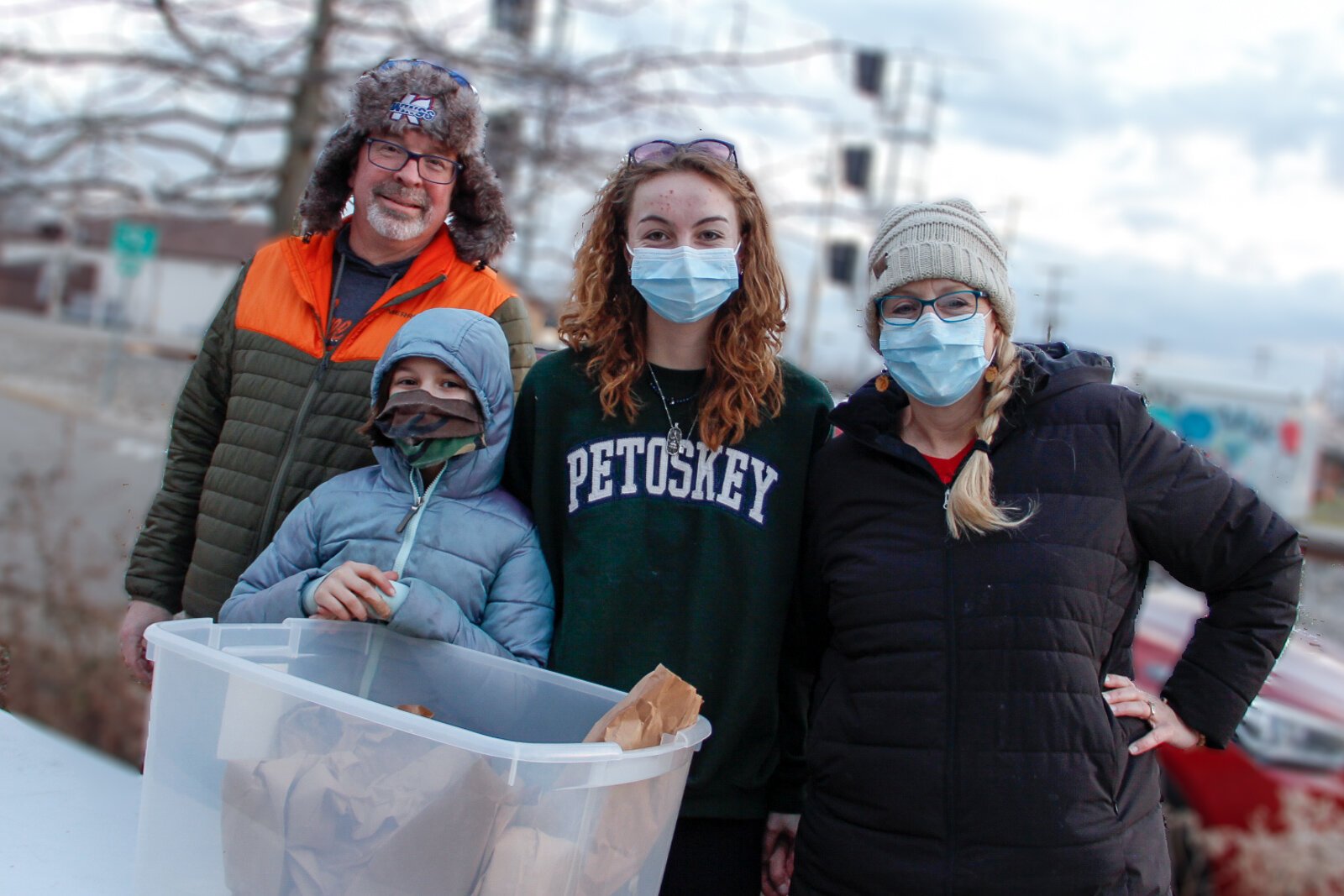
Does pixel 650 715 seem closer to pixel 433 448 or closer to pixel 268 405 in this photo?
pixel 433 448

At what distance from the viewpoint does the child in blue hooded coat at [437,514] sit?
6.86 ft

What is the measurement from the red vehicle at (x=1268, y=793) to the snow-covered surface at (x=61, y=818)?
351 cm

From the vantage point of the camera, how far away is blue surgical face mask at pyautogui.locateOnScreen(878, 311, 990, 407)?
209cm

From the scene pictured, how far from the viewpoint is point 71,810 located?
198 centimetres

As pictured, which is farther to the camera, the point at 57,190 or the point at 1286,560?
the point at 57,190

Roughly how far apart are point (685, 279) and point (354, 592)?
87 centimetres

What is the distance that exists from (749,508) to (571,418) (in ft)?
1.36

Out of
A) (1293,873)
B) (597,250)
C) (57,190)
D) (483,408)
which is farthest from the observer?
(57,190)

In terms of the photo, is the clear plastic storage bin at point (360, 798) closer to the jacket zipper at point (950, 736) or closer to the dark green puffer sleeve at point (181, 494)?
the jacket zipper at point (950, 736)

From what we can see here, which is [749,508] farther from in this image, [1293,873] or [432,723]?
[1293,873]

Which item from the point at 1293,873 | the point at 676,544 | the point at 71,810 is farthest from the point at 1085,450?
the point at 1293,873

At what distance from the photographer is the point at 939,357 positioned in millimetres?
2092

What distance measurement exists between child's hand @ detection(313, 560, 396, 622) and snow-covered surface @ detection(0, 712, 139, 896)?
484 mm

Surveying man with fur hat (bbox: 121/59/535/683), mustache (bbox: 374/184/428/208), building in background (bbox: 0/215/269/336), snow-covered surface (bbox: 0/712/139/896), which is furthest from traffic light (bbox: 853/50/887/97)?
building in background (bbox: 0/215/269/336)
